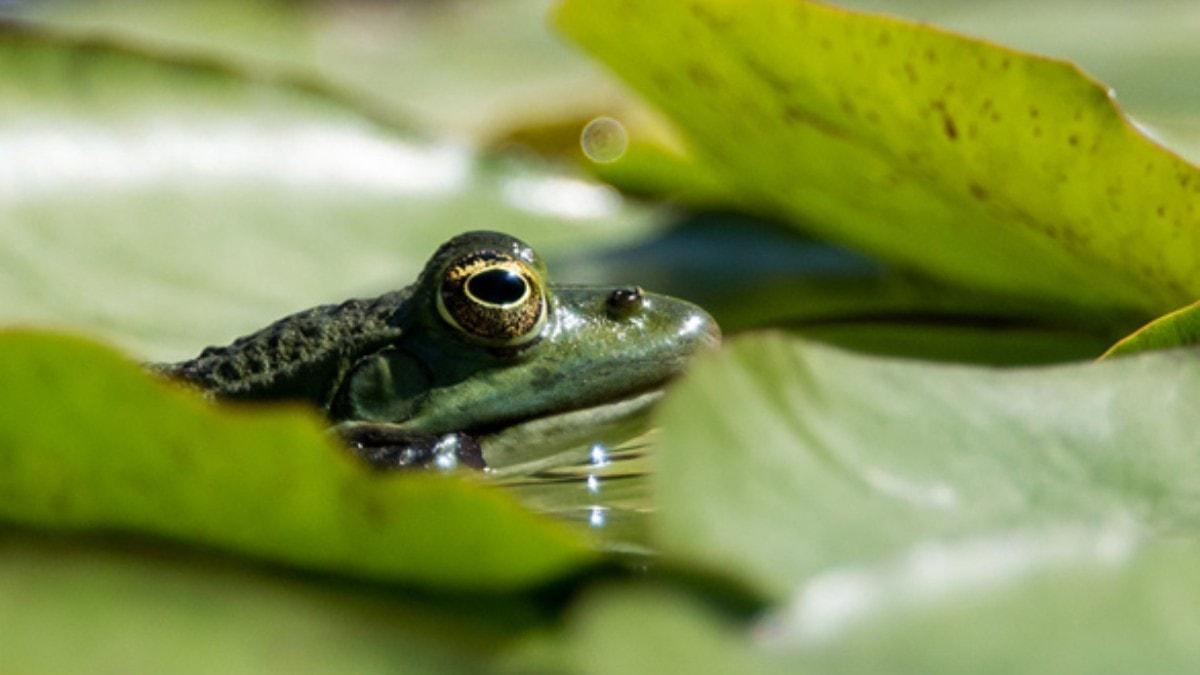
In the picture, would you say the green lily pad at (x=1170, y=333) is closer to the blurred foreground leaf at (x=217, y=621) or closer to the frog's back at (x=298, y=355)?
the blurred foreground leaf at (x=217, y=621)

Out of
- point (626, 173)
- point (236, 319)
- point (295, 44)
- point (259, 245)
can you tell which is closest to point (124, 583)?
point (236, 319)

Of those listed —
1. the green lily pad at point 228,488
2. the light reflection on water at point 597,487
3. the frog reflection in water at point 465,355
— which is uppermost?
the frog reflection in water at point 465,355

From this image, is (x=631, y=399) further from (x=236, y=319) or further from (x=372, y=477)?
(x=372, y=477)

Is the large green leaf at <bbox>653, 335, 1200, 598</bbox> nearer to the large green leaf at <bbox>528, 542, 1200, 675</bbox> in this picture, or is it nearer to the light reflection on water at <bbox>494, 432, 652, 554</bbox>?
the large green leaf at <bbox>528, 542, 1200, 675</bbox>

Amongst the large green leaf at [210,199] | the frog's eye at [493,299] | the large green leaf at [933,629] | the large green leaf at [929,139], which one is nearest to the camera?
the large green leaf at [933,629]

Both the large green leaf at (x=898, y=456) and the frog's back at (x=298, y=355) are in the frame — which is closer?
the large green leaf at (x=898, y=456)

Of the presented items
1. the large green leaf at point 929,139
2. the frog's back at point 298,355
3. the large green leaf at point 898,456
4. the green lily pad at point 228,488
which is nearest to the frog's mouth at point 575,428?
the frog's back at point 298,355

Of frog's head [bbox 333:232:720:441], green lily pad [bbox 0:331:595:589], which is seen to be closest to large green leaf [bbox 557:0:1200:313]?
frog's head [bbox 333:232:720:441]
